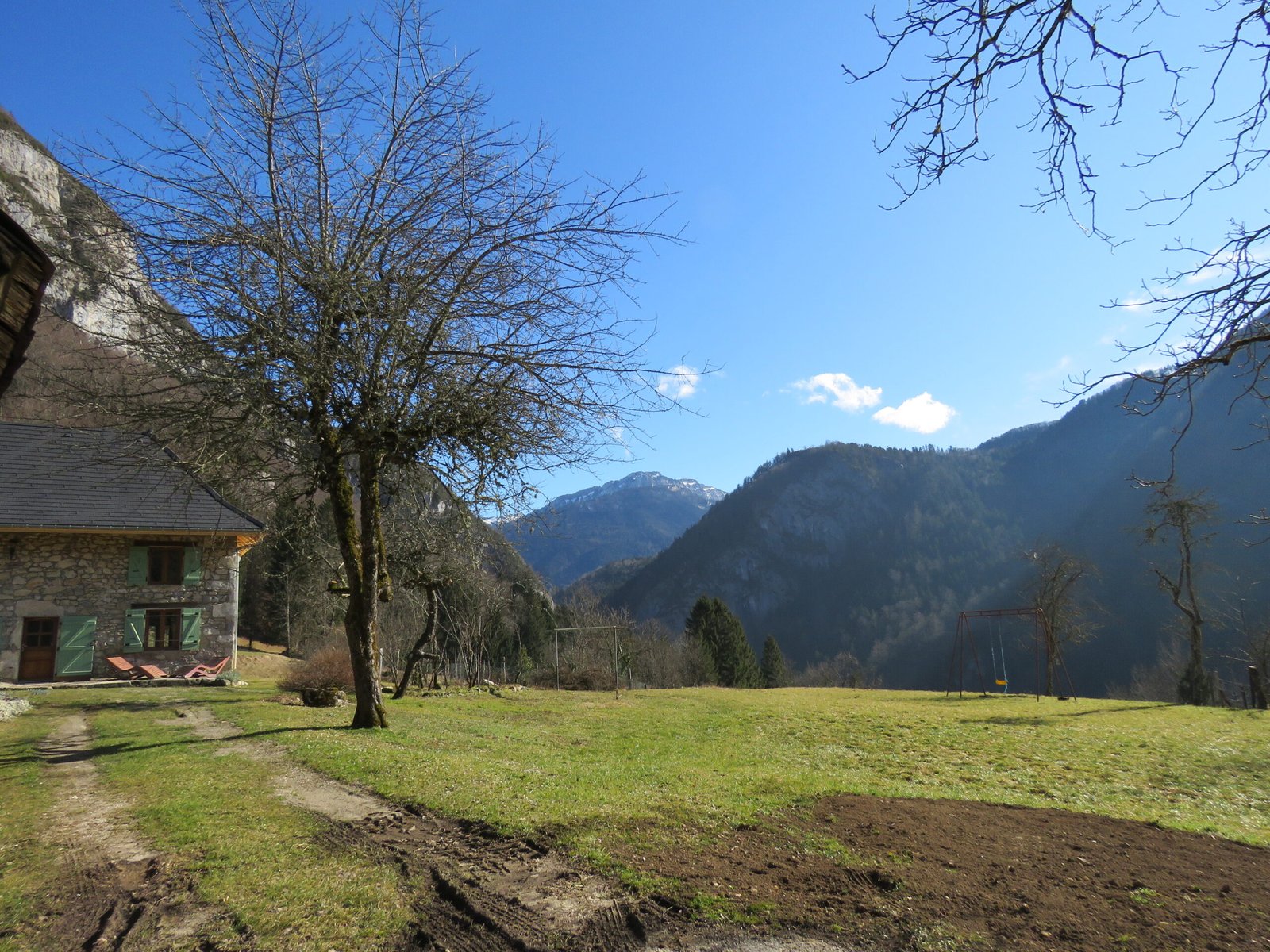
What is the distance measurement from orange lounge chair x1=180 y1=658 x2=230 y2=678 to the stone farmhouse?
0.73ft

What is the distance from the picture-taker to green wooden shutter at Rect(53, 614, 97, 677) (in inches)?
749

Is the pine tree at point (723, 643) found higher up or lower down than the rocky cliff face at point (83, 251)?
lower down

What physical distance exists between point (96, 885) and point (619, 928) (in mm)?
3213

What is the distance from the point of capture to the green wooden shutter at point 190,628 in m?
20.6

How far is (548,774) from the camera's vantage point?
751 centimetres

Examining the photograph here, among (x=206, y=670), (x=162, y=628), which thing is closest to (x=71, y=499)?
(x=162, y=628)

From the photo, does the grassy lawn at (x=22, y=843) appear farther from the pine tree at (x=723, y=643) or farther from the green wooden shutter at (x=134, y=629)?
the pine tree at (x=723, y=643)

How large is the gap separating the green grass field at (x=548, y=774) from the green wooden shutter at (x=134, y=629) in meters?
3.00

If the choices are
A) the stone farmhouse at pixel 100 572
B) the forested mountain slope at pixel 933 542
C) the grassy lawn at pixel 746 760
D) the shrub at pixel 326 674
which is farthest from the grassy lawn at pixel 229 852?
the forested mountain slope at pixel 933 542

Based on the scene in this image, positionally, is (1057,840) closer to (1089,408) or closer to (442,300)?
(442,300)

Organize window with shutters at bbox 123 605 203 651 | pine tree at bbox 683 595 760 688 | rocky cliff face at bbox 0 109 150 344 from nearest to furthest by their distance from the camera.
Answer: rocky cliff face at bbox 0 109 150 344
window with shutters at bbox 123 605 203 651
pine tree at bbox 683 595 760 688

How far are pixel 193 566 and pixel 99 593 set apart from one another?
231cm

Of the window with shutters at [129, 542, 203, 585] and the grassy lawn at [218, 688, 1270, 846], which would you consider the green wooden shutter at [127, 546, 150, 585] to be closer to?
the window with shutters at [129, 542, 203, 585]

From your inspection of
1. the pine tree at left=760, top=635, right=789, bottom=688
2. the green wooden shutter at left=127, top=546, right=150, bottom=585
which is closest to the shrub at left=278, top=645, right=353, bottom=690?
the green wooden shutter at left=127, top=546, right=150, bottom=585
